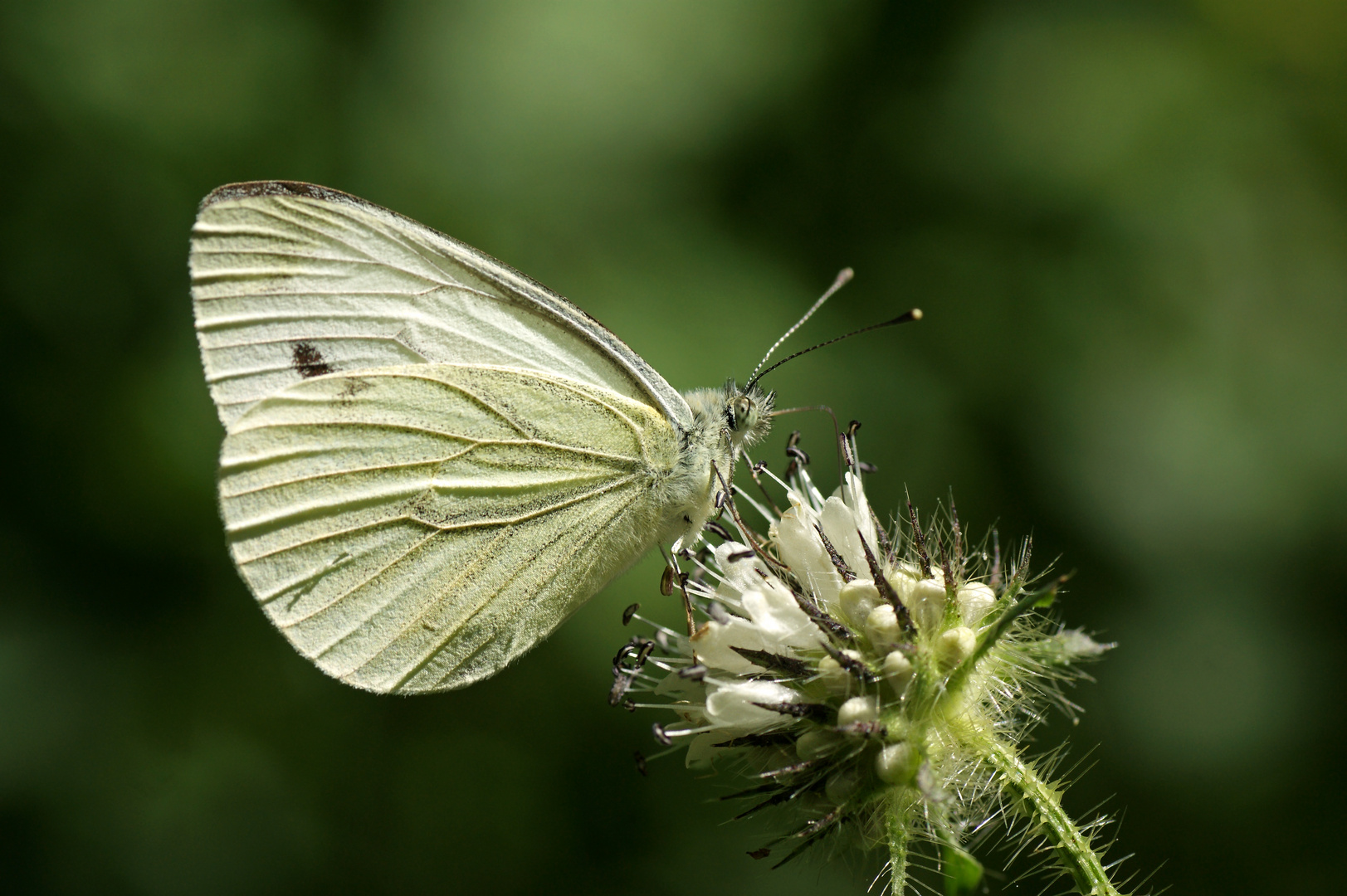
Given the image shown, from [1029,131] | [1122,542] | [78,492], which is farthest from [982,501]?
[78,492]

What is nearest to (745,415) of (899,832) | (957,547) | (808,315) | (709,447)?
(709,447)

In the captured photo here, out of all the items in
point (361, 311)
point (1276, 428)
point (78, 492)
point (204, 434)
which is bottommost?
point (78, 492)

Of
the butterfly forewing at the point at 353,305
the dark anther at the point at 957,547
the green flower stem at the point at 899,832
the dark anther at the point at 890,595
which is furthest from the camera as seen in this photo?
the butterfly forewing at the point at 353,305

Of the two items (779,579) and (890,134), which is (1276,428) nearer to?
(890,134)

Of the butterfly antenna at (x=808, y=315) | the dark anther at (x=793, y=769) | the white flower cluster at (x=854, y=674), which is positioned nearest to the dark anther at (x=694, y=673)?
the white flower cluster at (x=854, y=674)

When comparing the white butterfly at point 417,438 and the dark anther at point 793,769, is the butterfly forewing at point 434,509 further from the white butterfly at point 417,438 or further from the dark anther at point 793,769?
the dark anther at point 793,769
